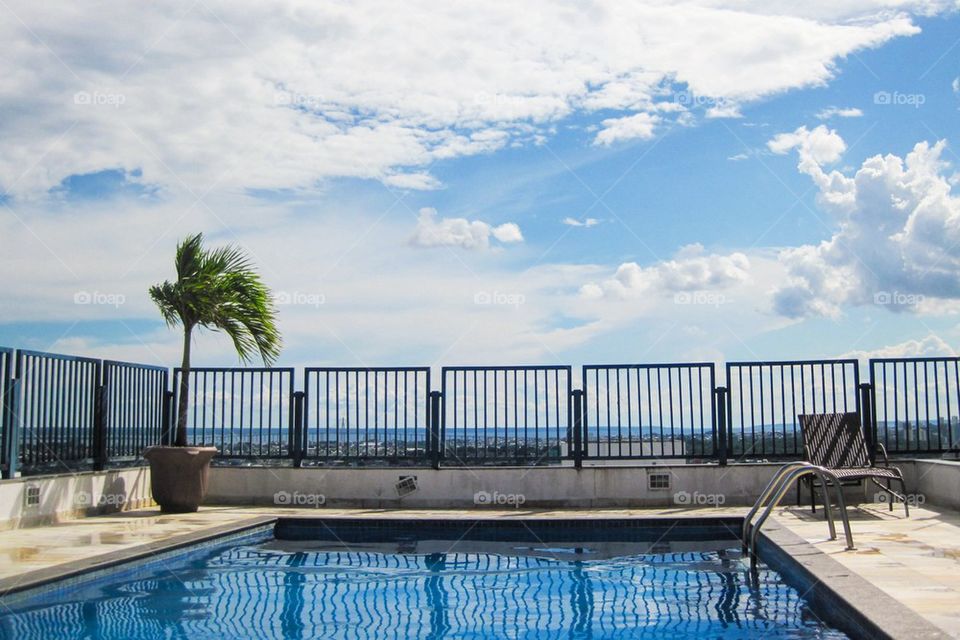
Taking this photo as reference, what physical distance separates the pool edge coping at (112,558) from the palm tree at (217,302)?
2.42 metres

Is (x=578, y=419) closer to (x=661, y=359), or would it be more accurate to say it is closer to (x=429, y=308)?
(x=661, y=359)

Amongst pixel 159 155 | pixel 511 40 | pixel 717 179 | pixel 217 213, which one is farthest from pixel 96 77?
pixel 717 179

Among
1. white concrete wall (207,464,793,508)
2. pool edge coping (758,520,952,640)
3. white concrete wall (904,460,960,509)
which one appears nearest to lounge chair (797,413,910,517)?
white concrete wall (904,460,960,509)

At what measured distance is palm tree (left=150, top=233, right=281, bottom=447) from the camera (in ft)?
33.4

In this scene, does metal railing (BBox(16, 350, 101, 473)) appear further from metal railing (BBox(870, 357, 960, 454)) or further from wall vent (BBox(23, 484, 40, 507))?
metal railing (BBox(870, 357, 960, 454))

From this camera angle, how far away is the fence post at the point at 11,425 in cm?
835

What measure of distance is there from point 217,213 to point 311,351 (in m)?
3.70

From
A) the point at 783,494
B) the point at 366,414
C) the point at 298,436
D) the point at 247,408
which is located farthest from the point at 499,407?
the point at 783,494

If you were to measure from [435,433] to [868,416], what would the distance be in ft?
17.4

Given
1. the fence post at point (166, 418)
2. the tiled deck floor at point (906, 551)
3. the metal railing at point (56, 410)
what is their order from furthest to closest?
1. the fence post at point (166, 418)
2. the metal railing at point (56, 410)
3. the tiled deck floor at point (906, 551)

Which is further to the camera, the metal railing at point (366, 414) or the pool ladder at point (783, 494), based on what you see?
the metal railing at point (366, 414)

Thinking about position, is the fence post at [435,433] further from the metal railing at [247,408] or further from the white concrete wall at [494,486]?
the metal railing at [247,408]

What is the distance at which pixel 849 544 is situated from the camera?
650 cm

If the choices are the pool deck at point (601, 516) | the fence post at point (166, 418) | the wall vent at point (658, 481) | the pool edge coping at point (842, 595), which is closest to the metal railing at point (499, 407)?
the pool deck at point (601, 516)
